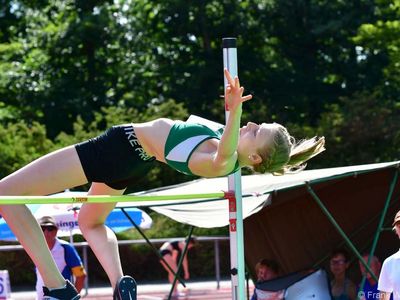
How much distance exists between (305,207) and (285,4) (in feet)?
70.3

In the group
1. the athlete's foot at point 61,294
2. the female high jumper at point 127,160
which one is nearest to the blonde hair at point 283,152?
the female high jumper at point 127,160

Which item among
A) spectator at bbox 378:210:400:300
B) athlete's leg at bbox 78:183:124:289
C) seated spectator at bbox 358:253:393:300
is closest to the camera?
athlete's leg at bbox 78:183:124:289

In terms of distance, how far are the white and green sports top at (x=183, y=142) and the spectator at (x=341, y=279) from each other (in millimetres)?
4836

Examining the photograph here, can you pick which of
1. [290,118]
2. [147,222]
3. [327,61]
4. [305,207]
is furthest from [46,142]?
[305,207]

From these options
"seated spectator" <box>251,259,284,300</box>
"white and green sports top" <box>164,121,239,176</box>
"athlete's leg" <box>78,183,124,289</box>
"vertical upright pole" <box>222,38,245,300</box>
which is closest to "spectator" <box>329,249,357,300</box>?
"seated spectator" <box>251,259,284,300</box>

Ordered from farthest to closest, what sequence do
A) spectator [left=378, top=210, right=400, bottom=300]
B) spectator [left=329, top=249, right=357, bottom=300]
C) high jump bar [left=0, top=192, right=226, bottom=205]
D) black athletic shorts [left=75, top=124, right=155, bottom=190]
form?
spectator [left=329, top=249, right=357, bottom=300] < spectator [left=378, top=210, right=400, bottom=300] < black athletic shorts [left=75, top=124, right=155, bottom=190] < high jump bar [left=0, top=192, right=226, bottom=205]

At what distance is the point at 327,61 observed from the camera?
31375 millimetres

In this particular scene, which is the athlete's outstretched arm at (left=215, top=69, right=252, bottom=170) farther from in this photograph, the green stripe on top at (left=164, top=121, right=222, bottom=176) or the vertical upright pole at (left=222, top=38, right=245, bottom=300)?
the vertical upright pole at (left=222, top=38, right=245, bottom=300)

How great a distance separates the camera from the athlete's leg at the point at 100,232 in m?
4.81

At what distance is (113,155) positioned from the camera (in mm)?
4531

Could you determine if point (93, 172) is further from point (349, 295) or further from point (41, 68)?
point (41, 68)

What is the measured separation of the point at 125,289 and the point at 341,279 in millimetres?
4880

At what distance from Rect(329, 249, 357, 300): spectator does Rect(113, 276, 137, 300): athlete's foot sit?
15.5ft

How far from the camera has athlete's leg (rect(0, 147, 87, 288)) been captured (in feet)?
14.6
